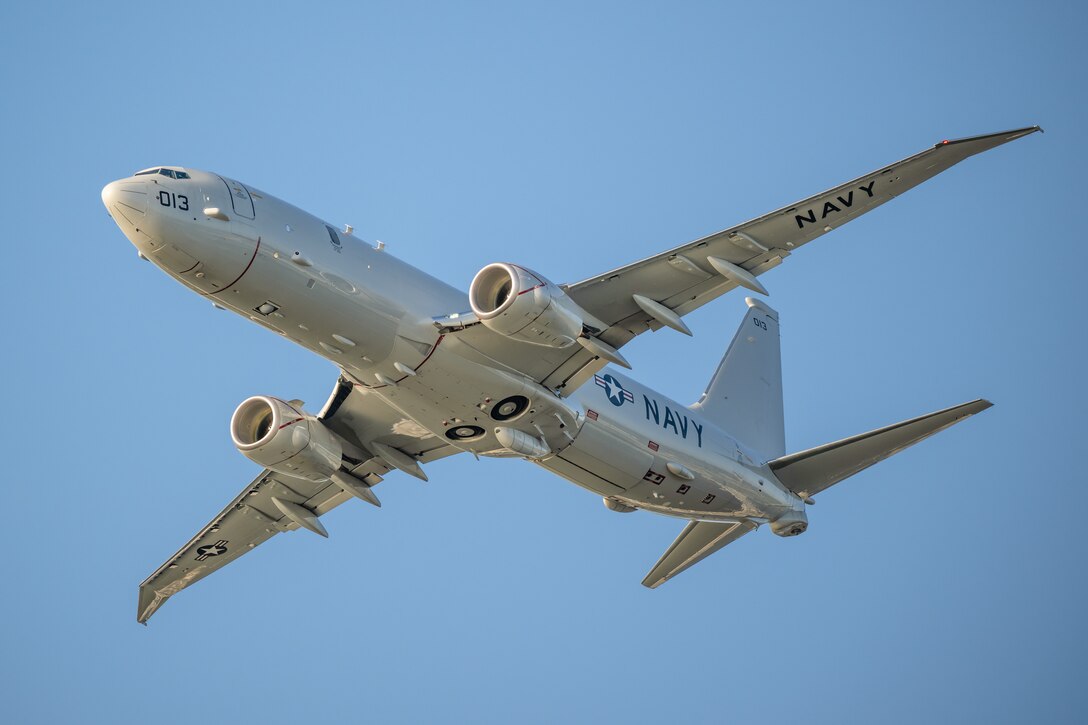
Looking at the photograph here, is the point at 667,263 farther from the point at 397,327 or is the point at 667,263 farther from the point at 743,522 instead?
the point at 743,522

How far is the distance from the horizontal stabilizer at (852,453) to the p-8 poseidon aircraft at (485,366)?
0.06 m

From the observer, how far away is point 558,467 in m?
37.5

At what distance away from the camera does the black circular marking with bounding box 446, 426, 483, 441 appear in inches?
1411

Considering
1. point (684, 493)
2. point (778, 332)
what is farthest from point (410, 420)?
point (778, 332)

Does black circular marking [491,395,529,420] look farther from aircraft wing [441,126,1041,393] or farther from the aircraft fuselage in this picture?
aircraft wing [441,126,1041,393]

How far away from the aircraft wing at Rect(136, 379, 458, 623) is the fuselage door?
727 centimetres

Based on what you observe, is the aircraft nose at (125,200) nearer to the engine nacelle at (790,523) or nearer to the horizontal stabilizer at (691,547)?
the horizontal stabilizer at (691,547)

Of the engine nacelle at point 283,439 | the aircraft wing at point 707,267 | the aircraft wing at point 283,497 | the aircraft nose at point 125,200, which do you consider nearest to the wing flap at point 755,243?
the aircraft wing at point 707,267

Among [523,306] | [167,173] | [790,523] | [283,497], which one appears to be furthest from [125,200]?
[790,523]

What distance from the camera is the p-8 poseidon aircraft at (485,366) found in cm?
3142

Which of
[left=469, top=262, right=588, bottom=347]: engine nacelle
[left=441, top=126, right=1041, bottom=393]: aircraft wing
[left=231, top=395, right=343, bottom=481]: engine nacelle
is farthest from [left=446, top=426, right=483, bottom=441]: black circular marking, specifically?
[left=469, top=262, right=588, bottom=347]: engine nacelle

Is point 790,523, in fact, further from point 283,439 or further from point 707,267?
point 283,439

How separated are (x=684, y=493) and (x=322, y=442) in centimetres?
1057

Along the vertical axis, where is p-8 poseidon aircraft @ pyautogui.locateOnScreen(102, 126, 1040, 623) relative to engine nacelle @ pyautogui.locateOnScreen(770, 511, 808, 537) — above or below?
above
